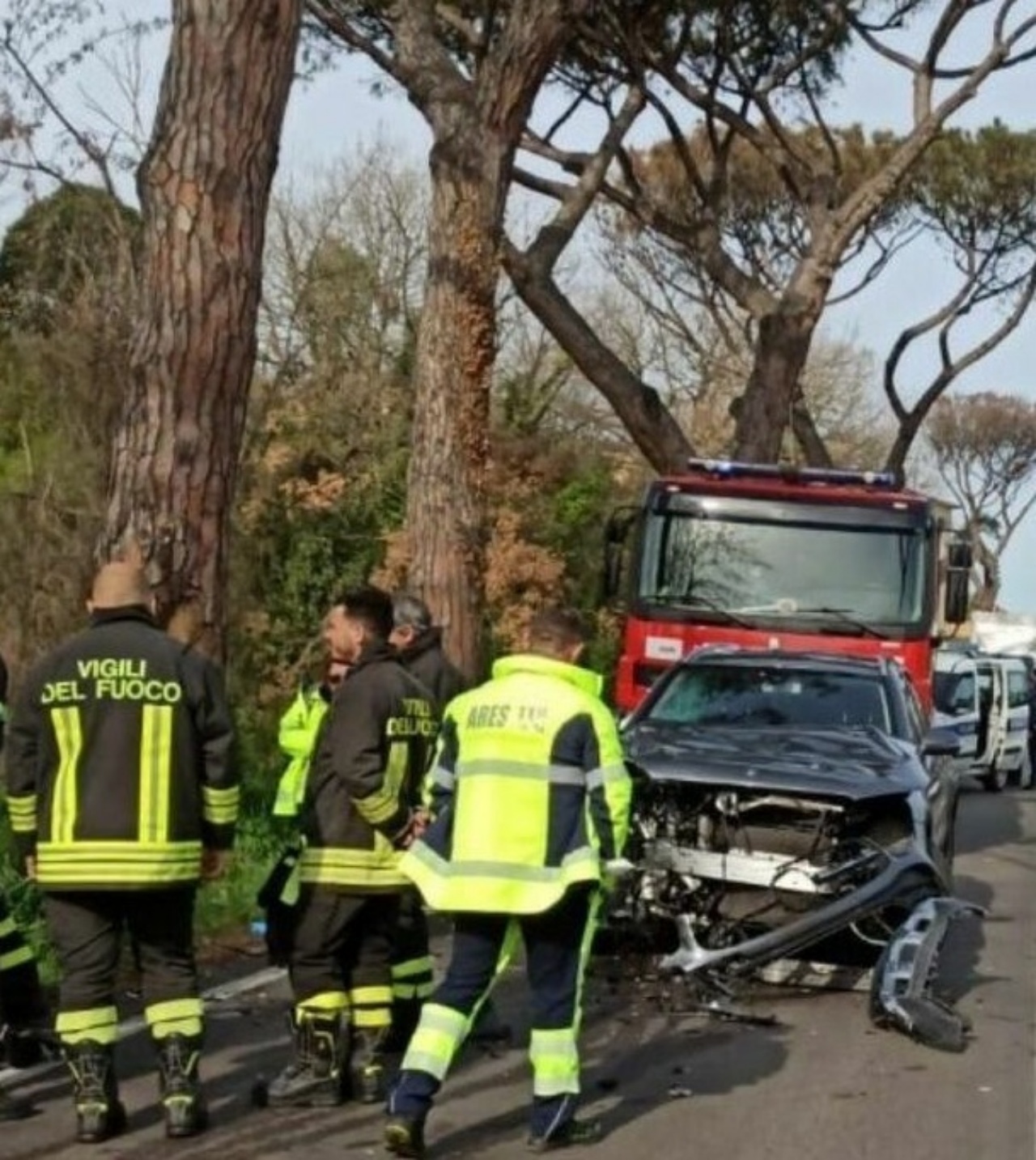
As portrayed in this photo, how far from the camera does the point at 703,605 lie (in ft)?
A: 56.7

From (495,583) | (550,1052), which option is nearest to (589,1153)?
(550,1052)

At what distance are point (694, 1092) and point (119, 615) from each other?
2645 millimetres

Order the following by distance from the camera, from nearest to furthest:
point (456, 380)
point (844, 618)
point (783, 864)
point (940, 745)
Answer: point (783, 864) < point (940, 745) < point (844, 618) < point (456, 380)

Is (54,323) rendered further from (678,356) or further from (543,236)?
(678,356)

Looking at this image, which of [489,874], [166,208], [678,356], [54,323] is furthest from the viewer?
[678,356]

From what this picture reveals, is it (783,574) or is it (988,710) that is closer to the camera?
(783,574)

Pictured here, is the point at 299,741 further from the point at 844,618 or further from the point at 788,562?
the point at 788,562

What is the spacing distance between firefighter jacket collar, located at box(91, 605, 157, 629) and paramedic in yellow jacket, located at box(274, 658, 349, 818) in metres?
1.04

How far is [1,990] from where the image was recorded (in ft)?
27.1

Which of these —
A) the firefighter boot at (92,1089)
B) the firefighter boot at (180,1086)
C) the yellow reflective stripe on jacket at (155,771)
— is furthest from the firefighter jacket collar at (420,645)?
the firefighter boot at (92,1089)

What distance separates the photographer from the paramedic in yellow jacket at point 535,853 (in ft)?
23.5

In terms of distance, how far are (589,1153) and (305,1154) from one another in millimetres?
853

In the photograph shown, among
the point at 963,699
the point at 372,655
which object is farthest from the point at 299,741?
the point at 963,699

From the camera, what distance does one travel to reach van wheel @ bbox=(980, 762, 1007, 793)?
27.7 metres
